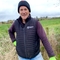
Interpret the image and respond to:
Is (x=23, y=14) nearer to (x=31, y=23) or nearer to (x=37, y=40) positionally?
(x=31, y=23)

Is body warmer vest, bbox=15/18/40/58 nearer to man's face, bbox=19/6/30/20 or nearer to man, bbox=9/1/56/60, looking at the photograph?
man, bbox=9/1/56/60

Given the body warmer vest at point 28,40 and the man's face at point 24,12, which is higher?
the man's face at point 24,12

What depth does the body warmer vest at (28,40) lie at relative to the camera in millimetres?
4859

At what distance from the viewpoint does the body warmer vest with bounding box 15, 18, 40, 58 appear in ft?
15.9

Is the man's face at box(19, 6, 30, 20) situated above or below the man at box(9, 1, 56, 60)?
above

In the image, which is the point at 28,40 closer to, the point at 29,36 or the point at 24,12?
the point at 29,36

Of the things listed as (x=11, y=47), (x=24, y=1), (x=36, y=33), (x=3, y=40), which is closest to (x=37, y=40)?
(x=36, y=33)

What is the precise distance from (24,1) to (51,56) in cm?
131

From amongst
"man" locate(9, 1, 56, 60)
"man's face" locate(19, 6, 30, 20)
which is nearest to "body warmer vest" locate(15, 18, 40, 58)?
"man" locate(9, 1, 56, 60)

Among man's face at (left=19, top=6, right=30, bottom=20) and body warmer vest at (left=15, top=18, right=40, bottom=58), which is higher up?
man's face at (left=19, top=6, right=30, bottom=20)

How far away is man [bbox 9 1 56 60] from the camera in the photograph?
15.9ft

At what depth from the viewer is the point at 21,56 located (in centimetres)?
508

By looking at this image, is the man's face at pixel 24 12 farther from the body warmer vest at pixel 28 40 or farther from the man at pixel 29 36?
the body warmer vest at pixel 28 40

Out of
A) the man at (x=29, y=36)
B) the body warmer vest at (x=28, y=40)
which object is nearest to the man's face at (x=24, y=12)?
the man at (x=29, y=36)
